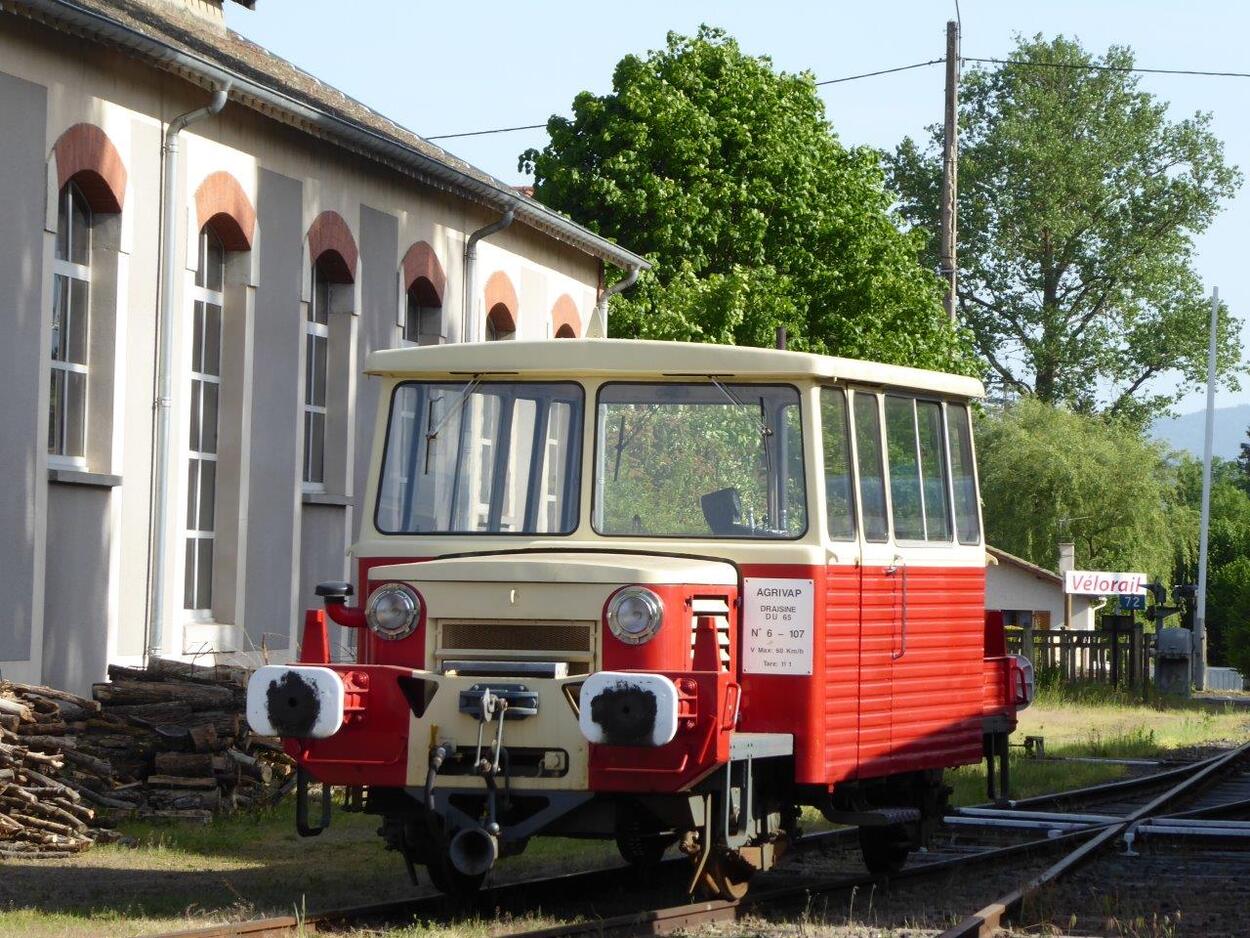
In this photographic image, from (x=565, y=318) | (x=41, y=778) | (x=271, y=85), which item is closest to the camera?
(x=41, y=778)

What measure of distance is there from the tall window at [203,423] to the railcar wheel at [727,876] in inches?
314

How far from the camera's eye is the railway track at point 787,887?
887 cm

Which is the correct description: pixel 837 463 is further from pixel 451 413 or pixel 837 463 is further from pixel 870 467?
pixel 451 413

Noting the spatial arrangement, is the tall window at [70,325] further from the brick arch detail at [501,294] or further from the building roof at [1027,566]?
the building roof at [1027,566]

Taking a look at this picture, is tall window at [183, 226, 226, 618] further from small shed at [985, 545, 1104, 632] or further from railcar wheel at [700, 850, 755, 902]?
small shed at [985, 545, 1104, 632]

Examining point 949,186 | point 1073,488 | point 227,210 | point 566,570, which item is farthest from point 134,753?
point 1073,488

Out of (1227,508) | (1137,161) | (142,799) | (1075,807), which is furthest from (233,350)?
(1227,508)

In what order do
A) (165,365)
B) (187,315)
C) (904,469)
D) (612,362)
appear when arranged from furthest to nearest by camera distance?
(187,315)
(165,365)
(904,469)
(612,362)

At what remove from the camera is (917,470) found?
10.5m

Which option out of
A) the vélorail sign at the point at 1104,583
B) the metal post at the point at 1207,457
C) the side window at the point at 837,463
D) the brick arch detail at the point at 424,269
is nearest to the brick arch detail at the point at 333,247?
the brick arch detail at the point at 424,269

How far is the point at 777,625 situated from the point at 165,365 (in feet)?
25.9

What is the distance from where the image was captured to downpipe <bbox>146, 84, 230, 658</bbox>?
1552cm

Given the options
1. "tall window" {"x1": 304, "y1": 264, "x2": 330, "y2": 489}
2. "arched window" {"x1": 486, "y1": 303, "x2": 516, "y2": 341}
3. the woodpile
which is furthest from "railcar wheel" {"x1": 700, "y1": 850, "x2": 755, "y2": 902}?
"arched window" {"x1": 486, "y1": 303, "x2": 516, "y2": 341}

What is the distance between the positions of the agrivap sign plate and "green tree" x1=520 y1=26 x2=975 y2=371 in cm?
2302
